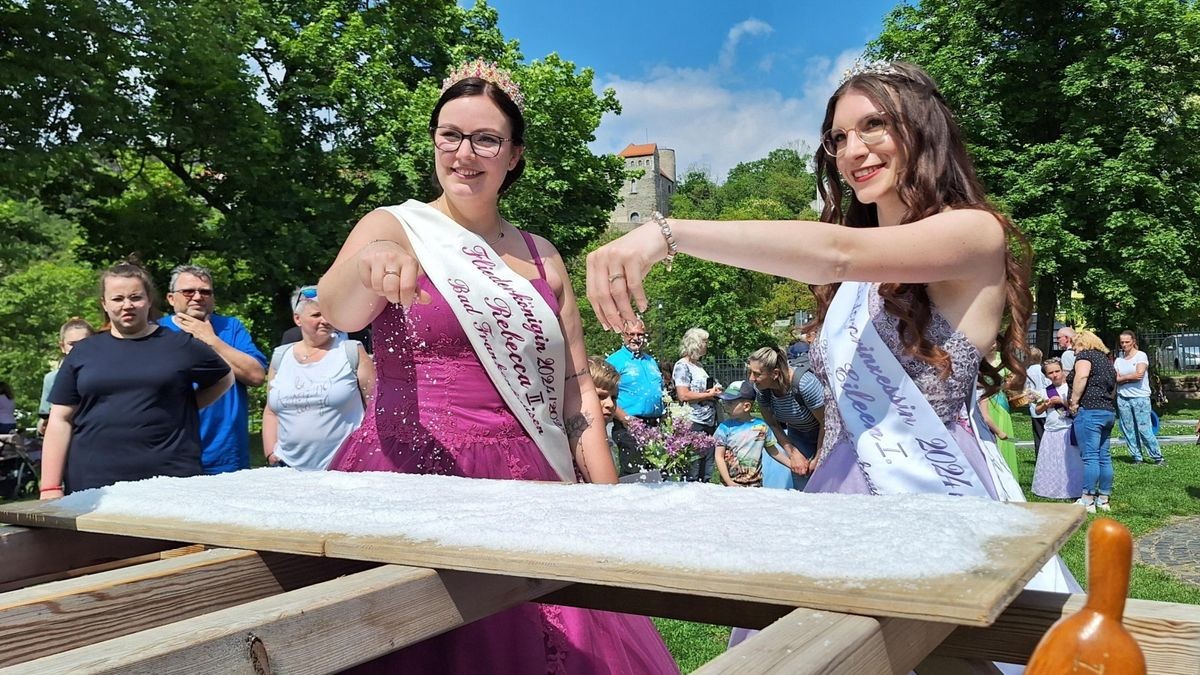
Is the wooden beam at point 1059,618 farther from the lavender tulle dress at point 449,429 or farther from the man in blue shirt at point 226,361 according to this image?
the man in blue shirt at point 226,361

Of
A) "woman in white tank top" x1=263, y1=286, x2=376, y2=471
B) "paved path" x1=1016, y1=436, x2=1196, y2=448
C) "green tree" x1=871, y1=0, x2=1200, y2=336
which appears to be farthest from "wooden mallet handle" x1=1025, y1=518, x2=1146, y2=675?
"green tree" x1=871, y1=0, x2=1200, y2=336

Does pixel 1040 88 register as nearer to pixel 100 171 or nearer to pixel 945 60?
pixel 945 60

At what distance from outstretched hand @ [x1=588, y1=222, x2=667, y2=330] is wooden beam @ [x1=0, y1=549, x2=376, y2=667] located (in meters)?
0.54

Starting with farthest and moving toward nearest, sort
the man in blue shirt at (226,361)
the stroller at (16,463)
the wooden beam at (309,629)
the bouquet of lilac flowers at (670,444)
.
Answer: the stroller at (16,463)
the bouquet of lilac flowers at (670,444)
the man in blue shirt at (226,361)
the wooden beam at (309,629)

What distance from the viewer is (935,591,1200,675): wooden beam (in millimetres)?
1036

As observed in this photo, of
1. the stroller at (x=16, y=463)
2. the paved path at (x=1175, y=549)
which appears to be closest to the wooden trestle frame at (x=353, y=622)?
the paved path at (x=1175, y=549)

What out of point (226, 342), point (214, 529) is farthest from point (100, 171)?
point (214, 529)

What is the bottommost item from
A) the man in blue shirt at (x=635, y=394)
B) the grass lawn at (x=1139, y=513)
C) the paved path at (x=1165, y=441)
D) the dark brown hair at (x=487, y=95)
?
the paved path at (x=1165, y=441)

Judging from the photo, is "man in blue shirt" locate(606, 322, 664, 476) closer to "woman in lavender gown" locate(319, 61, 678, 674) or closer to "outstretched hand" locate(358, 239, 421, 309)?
"woman in lavender gown" locate(319, 61, 678, 674)

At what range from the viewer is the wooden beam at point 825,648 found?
30.2 inches

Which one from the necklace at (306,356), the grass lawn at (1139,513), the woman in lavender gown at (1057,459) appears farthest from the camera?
the woman in lavender gown at (1057,459)

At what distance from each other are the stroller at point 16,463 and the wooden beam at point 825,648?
10.3 m

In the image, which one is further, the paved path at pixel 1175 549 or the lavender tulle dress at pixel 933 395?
the paved path at pixel 1175 549

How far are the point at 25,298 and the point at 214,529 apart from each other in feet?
56.6
